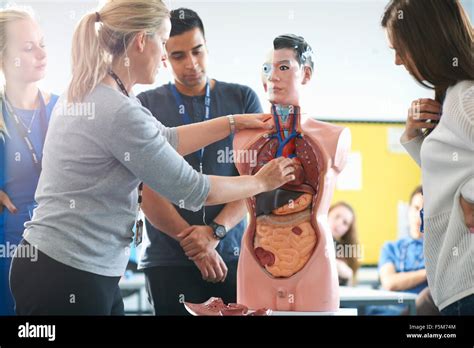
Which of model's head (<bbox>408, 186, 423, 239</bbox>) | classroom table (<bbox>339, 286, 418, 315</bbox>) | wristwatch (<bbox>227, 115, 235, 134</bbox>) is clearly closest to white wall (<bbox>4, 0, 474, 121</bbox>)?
wristwatch (<bbox>227, 115, 235, 134</bbox>)

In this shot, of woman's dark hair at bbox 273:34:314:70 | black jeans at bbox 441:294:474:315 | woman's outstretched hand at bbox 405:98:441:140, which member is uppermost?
woman's dark hair at bbox 273:34:314:70

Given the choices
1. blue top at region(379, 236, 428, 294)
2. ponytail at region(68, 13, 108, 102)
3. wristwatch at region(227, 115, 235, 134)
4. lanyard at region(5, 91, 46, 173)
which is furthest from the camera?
blue top at region(379, 236, 428, 294)

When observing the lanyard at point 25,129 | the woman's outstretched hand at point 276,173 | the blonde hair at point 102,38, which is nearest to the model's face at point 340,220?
the woman's outstretched hand at point 276,173

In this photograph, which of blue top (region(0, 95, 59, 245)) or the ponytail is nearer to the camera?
the ponytail

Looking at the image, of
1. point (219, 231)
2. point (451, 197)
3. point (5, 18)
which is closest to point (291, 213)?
point (219, 231)

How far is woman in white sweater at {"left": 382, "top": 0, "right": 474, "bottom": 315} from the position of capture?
2275mm

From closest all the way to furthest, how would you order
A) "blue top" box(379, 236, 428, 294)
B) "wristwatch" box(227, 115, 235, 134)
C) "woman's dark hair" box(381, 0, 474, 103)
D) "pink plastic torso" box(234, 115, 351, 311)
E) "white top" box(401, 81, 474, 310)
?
1. "white top" box(401, 81, 474, 310)
2. "woman's dark hair" box(381, 0, 474, 103)
3. "pink plastic torso" box(234, 115, 351, 311)
4. "wristwatch" box(227, 115, 235, 134)
5. "blue top" box(379, 236, 428, 294)

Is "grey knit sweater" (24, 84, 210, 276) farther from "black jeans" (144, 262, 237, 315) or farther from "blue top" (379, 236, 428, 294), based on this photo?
"blue top" (379, 236, 428, 294)

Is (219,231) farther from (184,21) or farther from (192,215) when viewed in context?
(184,21)

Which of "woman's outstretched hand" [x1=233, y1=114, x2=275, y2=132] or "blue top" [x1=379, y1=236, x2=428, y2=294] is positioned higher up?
"woman's outstretched hand" [x1=233, y1=114, x2=275, y2=132]

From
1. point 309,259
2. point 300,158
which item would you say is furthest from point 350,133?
point 309,259

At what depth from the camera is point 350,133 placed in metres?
2.83

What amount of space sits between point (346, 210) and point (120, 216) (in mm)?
865

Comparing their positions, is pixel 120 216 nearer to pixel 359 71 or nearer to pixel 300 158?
pixel 300 158
